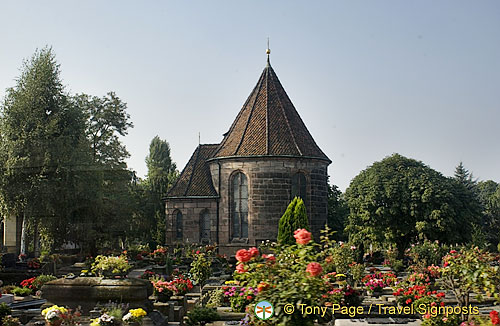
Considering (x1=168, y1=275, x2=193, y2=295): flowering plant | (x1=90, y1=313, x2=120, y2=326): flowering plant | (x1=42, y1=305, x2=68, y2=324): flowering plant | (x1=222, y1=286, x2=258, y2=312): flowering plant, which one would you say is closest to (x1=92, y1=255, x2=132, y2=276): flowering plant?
(x1=168, y1=275, x2=193, y2=295): flowering plant

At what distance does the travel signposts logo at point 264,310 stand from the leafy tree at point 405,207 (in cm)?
3200

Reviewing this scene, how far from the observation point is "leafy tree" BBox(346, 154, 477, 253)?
3878 cm

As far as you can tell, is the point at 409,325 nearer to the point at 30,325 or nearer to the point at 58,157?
the point at 30,325

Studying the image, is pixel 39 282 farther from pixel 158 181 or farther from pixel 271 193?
pixel 158 181

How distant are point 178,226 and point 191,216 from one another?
1.23m

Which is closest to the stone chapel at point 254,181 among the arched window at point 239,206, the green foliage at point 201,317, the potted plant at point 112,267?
the arched window at point 239,206

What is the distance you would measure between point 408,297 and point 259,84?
25542 millimetres

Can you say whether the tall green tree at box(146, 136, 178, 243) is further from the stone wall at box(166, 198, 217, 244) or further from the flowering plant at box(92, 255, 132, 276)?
the flowering plant at box(92, 255, 132, 276)

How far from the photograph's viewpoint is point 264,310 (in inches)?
328

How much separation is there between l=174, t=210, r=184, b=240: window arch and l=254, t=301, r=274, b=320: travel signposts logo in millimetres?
29946

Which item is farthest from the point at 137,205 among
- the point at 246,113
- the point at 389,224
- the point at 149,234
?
the point at 389,224

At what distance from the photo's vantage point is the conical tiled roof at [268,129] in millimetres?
35906

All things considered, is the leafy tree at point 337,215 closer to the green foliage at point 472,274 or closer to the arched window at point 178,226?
the arched window at point 178,226

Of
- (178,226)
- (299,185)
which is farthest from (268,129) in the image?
(178,226)
